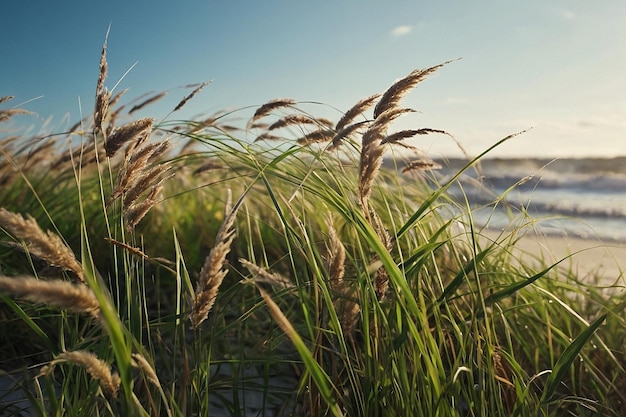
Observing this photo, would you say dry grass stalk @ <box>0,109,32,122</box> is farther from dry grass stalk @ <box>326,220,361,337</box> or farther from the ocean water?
the ocean water

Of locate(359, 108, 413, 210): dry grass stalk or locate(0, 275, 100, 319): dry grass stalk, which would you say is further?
locate(359, 108, 413, 210): dry grass stalk

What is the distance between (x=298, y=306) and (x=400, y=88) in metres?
1.16

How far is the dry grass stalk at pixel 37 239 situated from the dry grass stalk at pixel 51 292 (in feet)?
0.22

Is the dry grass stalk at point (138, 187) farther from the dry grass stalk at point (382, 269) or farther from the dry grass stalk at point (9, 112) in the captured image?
the dry grass stalk at point (9, 112)

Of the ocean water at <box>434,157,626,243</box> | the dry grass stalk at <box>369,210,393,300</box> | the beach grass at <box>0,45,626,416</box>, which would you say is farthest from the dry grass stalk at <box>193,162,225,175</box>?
the ocean water at <box>434,157,626,243</box>

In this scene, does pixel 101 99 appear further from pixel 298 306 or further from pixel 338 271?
pixel 298 306

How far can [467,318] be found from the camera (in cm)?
176

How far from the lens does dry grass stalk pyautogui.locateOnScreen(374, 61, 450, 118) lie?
130 cm

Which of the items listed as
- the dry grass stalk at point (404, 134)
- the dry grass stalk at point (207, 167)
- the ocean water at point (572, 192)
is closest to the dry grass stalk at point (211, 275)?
the dry grass stalk at point (404, 134)

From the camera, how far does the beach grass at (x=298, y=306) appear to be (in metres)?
1.08

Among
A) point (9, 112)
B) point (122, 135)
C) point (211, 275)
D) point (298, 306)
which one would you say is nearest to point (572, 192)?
point (298, 306)

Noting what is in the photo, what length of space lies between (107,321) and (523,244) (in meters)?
4.93

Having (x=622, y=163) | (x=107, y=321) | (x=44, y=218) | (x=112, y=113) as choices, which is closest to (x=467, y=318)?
(x=107, y=321)

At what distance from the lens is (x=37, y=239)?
81 centimetres
